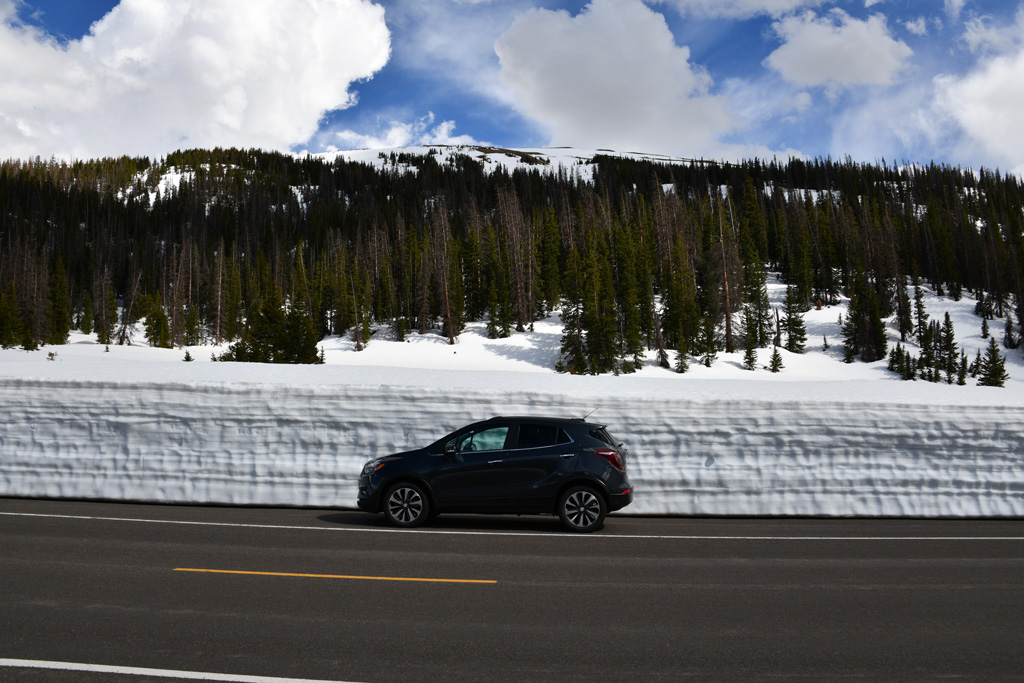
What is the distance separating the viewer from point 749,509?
11883 mm

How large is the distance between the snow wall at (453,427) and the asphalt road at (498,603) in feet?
7.16

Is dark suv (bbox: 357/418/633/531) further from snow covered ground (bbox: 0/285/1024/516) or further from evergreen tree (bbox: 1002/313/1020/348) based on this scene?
evergreen tree (bbox: 1002/313/1020/348)

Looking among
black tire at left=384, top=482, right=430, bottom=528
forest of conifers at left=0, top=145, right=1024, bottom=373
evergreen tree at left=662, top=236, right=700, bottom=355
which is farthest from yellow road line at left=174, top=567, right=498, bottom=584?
evergreen tree at left=662, top=236, right=700, bottom=355

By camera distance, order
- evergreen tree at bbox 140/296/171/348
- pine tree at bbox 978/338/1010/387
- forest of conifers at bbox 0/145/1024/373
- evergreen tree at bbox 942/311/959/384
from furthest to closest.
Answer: evergreen tree at bbox 140/296/171/348 < forest of conifers at bbox 0/145/1024/373 < evergreen tree at bbox 942/311/959/384 < pine tree at bbox 978/338/1010/387

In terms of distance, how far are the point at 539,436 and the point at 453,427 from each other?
320cm

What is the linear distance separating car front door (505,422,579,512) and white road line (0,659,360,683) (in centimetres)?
558

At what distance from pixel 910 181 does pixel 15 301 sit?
191919 mm

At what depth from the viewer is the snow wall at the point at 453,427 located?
39.2 ft

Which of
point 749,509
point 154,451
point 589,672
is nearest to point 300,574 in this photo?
point 589,672

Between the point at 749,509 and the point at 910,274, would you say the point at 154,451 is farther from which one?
→ the point at 910,274

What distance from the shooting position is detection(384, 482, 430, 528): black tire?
962cm

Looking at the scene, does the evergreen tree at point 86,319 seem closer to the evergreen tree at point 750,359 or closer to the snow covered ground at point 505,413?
the evergreen tree at point 750,359

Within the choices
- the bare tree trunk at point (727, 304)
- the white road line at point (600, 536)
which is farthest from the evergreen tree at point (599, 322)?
the white road line at point (600, 536)

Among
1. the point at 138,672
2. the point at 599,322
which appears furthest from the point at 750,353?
the point at 138,672
